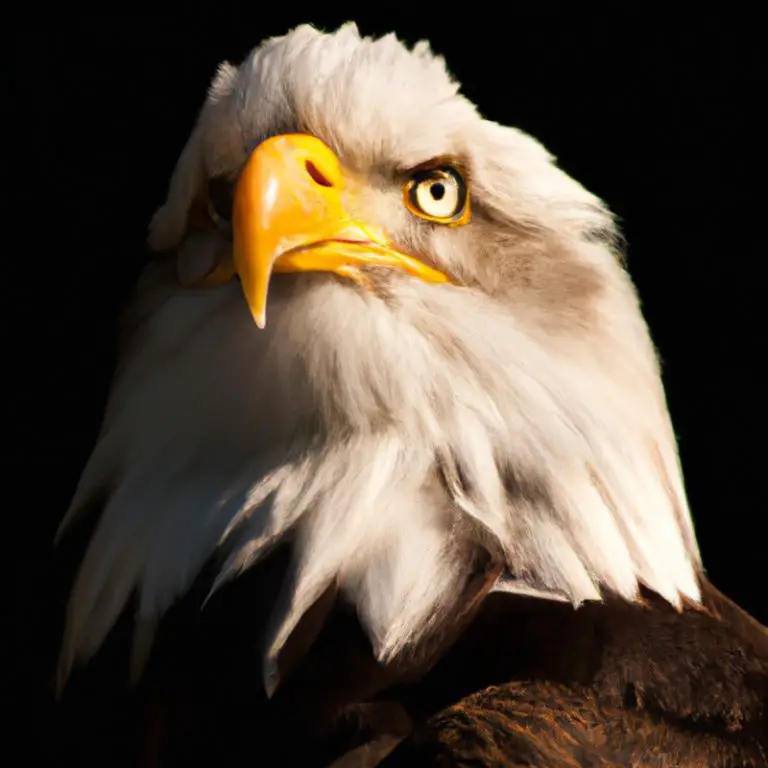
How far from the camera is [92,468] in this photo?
7.64 feet

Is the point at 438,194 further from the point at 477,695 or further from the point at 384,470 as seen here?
the point at 477,695

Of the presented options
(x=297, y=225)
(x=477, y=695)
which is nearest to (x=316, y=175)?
(x=297, y=225)

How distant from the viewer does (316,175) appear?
84.4 inches

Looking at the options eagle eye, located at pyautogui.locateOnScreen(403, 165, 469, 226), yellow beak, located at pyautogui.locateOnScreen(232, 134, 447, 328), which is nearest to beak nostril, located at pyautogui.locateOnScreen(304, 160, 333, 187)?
yellow beak, located at pyautogui.locateOnScreen(232, 134, 447, 328)

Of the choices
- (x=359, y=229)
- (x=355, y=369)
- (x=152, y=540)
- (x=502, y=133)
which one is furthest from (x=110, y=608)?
(x=502, y=133)

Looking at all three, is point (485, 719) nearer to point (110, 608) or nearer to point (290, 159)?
point (110, 608)

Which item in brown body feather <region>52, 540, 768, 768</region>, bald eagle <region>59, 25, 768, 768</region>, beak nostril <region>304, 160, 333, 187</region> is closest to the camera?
brown body feather <region>52, 540, 768, 768</region>

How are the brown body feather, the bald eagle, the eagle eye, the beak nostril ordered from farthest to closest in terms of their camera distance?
the eagle eye
the beak nostril
the bald eagle
the brown body feather

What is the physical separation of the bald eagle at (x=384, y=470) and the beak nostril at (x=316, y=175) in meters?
0.01

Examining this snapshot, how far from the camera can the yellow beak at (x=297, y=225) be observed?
6.52 ft

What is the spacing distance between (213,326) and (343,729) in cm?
66

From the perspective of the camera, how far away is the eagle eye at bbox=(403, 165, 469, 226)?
2.24m

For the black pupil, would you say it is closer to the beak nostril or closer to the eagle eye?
the eagle eye

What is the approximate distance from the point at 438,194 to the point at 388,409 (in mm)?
373
